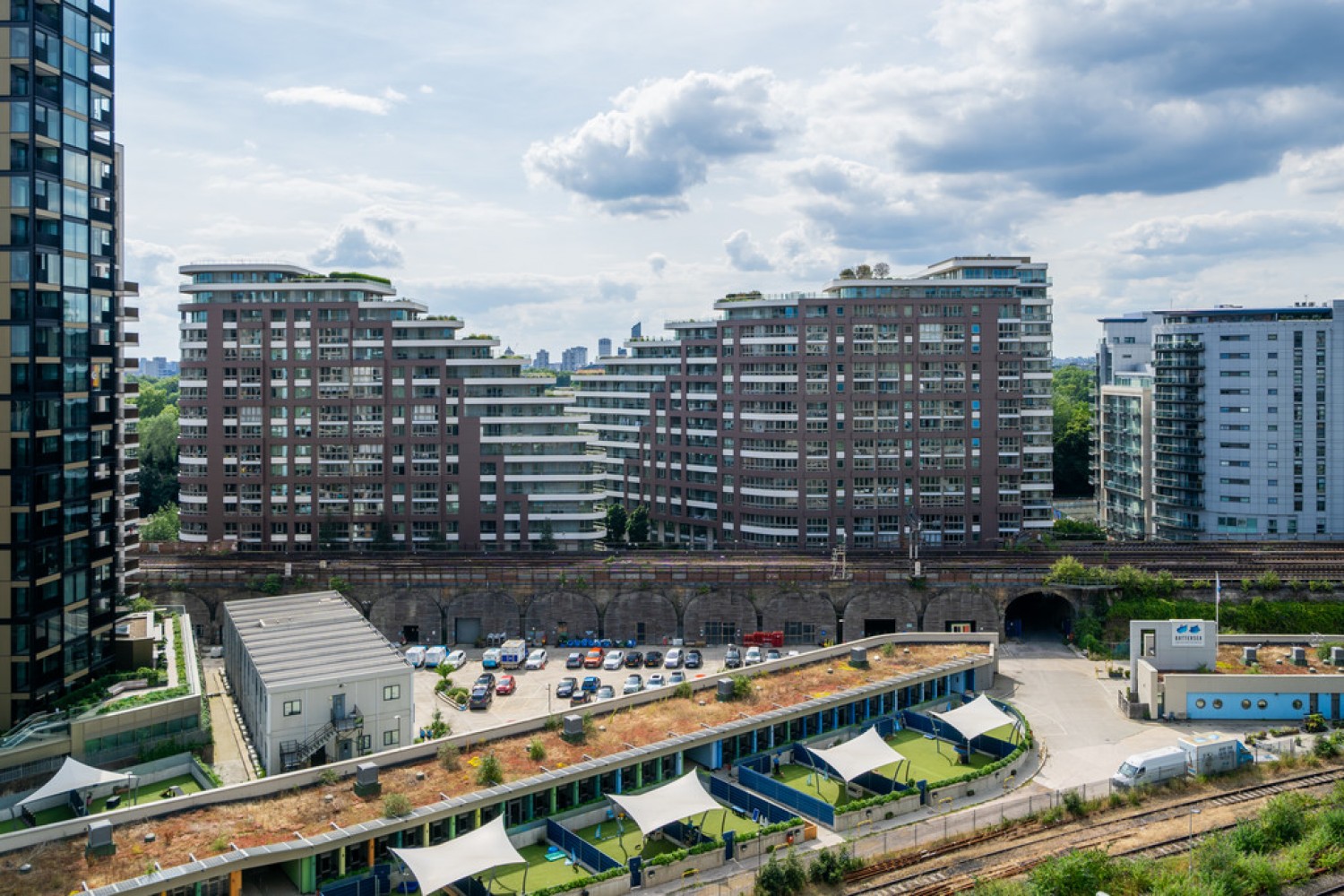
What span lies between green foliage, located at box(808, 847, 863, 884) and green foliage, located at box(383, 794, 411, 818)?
19245 mm

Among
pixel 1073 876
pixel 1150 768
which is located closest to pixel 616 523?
pixel 1150 768

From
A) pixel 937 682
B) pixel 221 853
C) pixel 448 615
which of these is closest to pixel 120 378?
pixel 448 615

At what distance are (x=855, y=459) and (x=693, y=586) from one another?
32670 mm

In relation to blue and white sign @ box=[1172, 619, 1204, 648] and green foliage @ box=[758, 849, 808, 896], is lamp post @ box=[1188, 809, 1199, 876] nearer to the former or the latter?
green foliage @ box=[758, 849, 808, 896]

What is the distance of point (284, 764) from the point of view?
209 feet

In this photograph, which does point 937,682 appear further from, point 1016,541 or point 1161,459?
point 1161,459

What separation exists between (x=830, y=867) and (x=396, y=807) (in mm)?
20620

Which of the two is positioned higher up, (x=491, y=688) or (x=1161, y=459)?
(x=1161, y=459)

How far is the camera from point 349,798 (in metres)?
55.0

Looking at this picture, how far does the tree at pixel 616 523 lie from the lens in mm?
136625

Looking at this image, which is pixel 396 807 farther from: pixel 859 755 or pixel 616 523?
pixel 616 523

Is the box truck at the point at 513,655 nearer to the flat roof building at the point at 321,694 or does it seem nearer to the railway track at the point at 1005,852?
the flat roof building at the point at 321,694

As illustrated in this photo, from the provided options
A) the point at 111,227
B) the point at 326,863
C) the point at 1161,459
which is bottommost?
the point at 326,863

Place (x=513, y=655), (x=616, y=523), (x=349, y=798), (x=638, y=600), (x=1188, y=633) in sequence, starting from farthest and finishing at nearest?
1. (x=616, y=523)
2. (x=638, y=600)
3. (x=513, y=655)
4. (x=1188, y=633)
5. (x=349, y=798)
